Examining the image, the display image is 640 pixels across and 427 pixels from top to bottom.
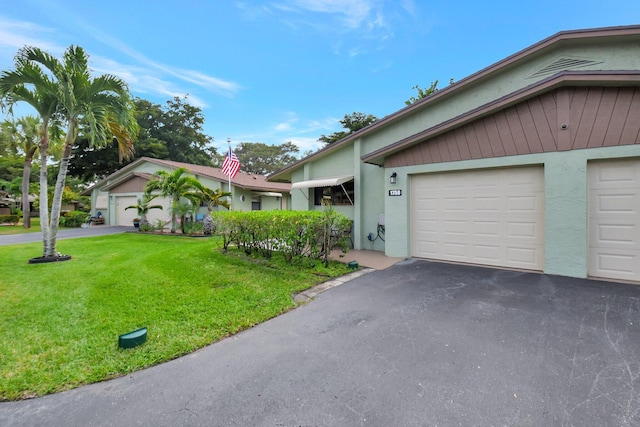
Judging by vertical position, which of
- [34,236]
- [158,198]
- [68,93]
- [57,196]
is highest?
[68,93]

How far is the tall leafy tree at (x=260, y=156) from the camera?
131ft

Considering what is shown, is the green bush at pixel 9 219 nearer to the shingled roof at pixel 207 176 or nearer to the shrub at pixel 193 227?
the shingled roof at pixel 207 176

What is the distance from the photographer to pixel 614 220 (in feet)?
17.2

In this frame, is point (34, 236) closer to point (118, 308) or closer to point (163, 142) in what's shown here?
point (118, 308)

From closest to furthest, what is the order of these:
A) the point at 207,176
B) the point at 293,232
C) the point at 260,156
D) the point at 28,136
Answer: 1. the point at 293,232
2. the point at 28,136
3. the point at 207,176
4. the point at 260,156

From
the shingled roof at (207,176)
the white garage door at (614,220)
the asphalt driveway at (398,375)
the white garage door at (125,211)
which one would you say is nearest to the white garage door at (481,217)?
the white garage door at (614,220)

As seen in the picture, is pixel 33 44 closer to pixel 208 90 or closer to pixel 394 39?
pixel 208 90

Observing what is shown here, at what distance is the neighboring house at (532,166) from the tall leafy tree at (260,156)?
3324 cm

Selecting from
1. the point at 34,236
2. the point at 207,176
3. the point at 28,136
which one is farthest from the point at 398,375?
the point at 28,136

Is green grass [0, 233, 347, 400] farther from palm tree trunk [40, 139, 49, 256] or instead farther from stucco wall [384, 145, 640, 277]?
stucco wall [384, 145, 640, 277]

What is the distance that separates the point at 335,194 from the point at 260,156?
31.9 m

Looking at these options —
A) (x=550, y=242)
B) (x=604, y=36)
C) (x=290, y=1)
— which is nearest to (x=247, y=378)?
(x=550, y=242)

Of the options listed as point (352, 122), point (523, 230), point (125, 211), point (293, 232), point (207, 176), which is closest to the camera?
point (523, 230)

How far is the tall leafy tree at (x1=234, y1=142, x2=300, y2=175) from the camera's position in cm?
3988
